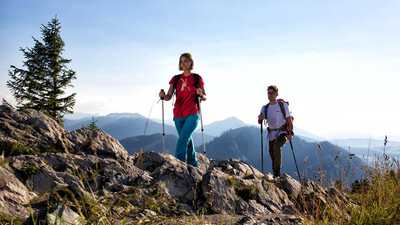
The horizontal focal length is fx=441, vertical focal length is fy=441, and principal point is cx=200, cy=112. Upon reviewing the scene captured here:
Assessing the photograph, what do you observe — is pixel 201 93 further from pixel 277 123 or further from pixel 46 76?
pixel 46 76

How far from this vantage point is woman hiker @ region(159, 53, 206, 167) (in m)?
9.72

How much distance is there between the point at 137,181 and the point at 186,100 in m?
2.62

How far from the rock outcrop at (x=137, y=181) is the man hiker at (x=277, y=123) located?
3.27ft

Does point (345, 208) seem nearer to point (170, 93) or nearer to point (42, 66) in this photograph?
point (170, 93)

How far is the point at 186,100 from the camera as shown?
32.3 ft

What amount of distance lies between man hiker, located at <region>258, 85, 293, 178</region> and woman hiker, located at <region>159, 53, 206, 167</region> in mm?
2850

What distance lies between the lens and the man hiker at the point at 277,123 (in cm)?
1199

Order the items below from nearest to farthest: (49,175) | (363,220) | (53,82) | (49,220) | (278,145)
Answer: (49,220)
(363,220)
(49,175)
(278,145)
(53,82)

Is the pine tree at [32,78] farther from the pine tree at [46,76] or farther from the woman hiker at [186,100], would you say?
the woman hiker at [186,100]

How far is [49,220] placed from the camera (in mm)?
3268

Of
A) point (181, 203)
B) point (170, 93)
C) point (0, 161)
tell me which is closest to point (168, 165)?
point (181, 203)

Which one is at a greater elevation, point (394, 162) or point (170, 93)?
point (170, 93)

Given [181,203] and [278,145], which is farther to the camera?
[278,145]

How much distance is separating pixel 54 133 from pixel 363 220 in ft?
→ 23.9
